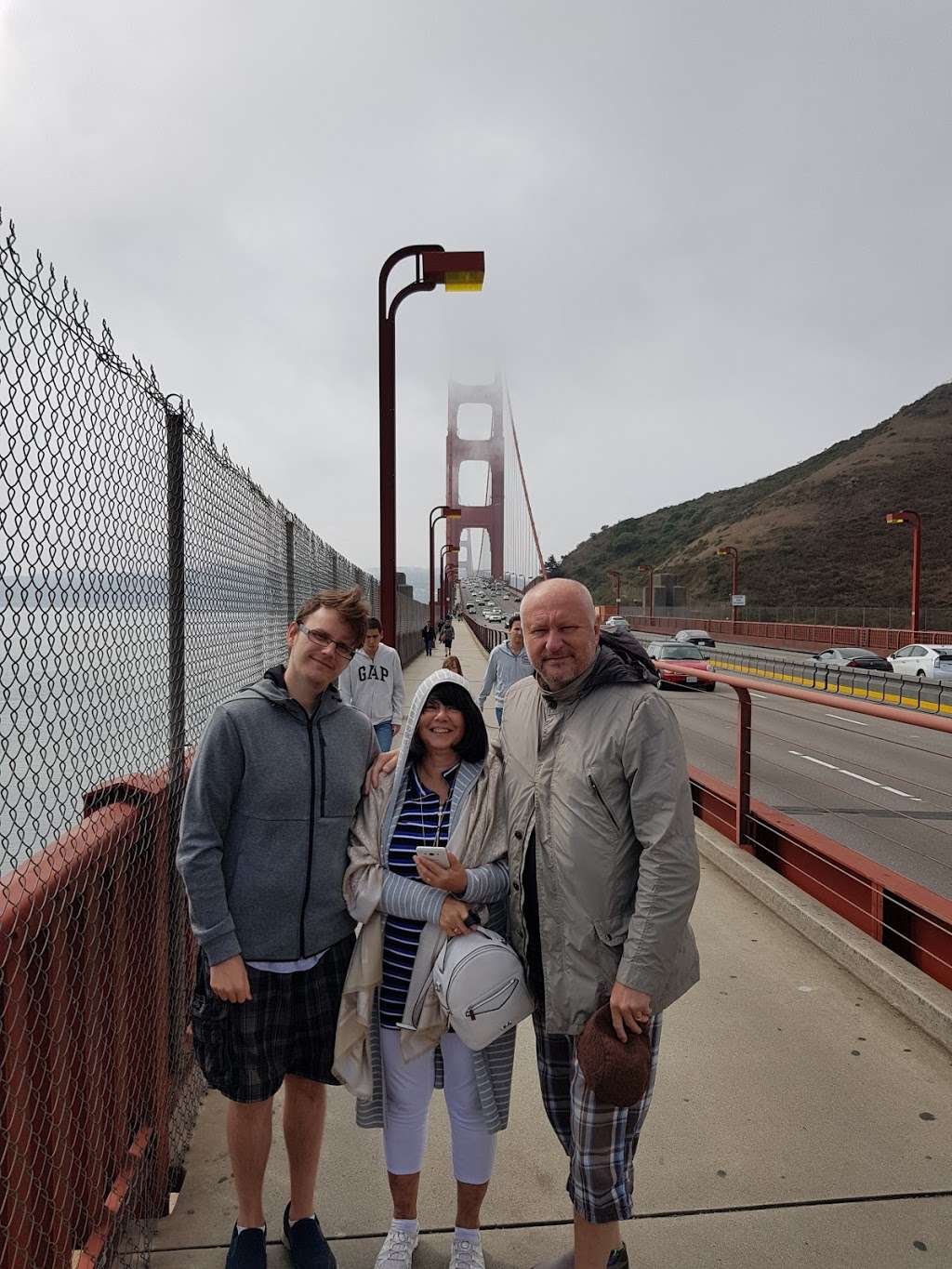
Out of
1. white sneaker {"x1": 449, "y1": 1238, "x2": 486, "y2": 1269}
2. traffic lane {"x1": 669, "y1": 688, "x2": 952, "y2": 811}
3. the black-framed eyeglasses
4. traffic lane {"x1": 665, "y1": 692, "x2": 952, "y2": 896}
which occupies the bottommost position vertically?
traffic lane {"x1": 669, "y1": 688, "x2": 952, "y2": 811}

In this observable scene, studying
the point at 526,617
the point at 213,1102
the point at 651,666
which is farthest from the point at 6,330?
the point at 213,1102

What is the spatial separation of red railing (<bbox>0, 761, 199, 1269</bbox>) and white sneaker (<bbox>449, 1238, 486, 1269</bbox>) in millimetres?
846

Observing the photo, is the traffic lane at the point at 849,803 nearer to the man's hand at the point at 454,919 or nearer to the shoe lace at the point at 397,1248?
the man's hand at the point at 454,919

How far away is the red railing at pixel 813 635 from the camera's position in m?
35.3

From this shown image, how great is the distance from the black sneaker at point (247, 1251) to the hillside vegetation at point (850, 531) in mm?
59630

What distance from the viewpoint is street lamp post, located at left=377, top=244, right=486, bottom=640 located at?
272 inches

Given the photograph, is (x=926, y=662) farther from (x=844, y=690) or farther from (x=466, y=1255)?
(x=466, y=1255)

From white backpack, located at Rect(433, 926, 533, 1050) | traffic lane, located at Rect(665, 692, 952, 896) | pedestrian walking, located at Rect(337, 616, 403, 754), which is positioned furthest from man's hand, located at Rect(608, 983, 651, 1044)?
pedestrian walking, located at Rect(337, 616, 403, 754)

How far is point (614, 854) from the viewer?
1991 millimetres

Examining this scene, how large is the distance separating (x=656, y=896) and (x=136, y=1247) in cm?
164

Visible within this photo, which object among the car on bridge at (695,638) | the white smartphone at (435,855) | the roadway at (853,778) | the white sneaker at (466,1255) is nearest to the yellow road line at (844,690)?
the roadway at (853,778)

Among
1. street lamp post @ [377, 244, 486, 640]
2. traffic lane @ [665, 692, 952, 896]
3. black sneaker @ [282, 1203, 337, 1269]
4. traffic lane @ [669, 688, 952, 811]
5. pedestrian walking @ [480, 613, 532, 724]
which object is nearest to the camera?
black sneaker @ [282, 1203, 337, 1269]

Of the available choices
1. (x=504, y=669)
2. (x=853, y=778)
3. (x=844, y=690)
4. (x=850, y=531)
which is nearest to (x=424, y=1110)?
(x=504, y=669)

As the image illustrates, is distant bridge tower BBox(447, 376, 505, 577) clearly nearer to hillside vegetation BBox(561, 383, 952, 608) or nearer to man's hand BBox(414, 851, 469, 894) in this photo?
hillside vegetation BBox(561, 383, 952, 608)
